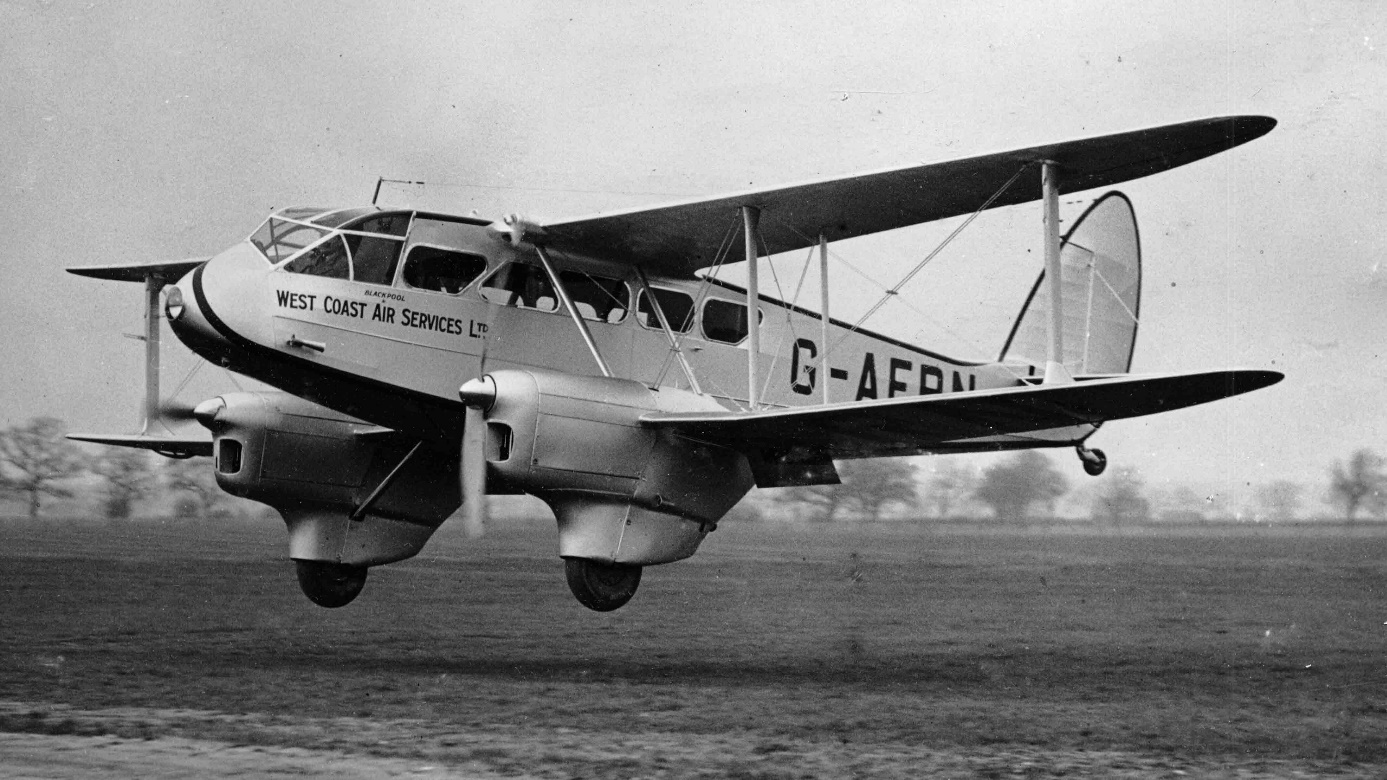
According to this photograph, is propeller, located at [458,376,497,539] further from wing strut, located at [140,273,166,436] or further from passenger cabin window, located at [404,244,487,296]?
wing strut, located at [140,273,166,436]

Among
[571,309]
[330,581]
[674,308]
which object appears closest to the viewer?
[571,309]

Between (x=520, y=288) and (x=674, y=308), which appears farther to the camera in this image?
(x=674, y=308)

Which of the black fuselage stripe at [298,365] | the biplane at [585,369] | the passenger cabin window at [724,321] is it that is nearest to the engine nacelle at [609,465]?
the biplane at [585,369]

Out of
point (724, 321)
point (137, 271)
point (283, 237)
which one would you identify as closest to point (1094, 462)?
point (724, 321)

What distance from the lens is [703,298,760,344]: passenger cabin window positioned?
55.9 feet

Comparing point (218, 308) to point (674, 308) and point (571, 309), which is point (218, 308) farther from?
point (674, 308)

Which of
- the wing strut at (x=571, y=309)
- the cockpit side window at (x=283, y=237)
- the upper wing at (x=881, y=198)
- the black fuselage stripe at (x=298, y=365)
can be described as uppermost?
the upper wing at (x=881, y=198)

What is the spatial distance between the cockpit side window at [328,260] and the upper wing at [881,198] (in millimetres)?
2231

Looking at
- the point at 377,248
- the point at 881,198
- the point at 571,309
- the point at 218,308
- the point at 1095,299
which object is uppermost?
the point at 881,198

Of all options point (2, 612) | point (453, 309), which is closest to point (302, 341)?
point (453, 309)

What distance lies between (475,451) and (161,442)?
686cm

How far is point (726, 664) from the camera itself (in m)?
14.4

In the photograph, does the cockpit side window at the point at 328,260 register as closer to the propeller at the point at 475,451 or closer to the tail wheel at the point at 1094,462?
the propeller at the point at 475,451

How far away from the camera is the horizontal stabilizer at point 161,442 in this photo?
18.1 m
